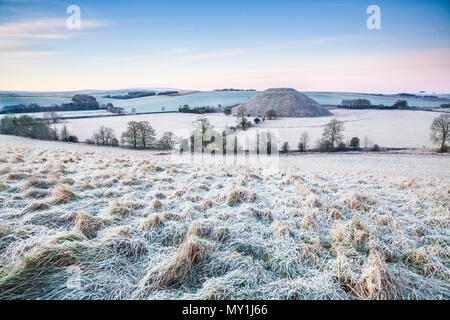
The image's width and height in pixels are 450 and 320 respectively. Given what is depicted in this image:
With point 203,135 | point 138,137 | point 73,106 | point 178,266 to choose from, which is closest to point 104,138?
point 138,137

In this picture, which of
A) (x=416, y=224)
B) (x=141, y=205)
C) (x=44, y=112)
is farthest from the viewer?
(x=44, y=112)

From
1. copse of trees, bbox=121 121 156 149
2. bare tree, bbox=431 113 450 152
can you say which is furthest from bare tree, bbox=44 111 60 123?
bare tree, bbox=431 113 450 152

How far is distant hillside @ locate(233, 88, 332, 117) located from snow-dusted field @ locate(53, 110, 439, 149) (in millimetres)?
10989

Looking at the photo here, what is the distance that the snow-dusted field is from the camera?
1469 inches

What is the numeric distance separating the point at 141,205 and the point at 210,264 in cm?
237

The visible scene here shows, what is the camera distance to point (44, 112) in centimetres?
3881

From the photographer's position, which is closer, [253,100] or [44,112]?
[44,112]

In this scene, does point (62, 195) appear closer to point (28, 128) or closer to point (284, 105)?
point (28, 128)

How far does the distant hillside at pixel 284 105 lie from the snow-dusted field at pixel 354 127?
36.1ft

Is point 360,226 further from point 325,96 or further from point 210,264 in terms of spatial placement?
point 325,96

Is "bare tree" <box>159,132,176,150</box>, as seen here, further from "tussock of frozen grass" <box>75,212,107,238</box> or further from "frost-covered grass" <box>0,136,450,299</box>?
"tussock of frozen grass" <box>75,212,107,238</box>

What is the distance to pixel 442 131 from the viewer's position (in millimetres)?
27969

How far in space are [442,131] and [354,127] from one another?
84.1 ft

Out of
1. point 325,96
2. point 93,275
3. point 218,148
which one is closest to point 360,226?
point 93,275
